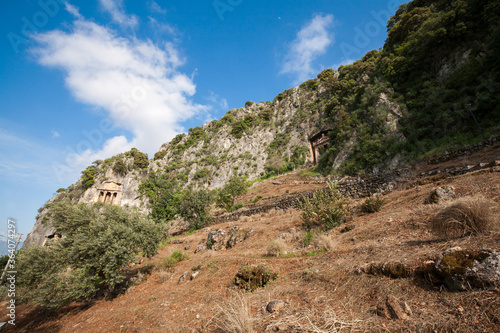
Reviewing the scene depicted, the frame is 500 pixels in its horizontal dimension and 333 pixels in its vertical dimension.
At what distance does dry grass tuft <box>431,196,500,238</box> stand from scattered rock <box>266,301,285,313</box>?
131 inches

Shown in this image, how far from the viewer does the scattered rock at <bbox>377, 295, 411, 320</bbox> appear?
226cm

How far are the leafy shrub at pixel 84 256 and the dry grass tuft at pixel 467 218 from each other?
10.3 m

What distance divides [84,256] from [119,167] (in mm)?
59369

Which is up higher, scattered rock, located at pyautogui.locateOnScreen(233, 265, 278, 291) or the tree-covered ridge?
the tree-covered ridge

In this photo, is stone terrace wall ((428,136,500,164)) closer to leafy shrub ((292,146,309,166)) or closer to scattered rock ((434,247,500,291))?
scattered rock ((434,247,500,291))

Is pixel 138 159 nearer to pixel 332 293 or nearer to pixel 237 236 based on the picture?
pixel 237 236

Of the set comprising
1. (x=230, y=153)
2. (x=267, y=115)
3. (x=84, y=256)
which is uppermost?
(x=267, y=115)

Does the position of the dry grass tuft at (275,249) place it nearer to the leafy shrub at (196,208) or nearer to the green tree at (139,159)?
the leafy shrub at (196,208)

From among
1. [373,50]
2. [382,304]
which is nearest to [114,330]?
[382,304]

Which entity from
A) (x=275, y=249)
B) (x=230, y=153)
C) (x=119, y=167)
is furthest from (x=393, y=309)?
(x=119, y=167)

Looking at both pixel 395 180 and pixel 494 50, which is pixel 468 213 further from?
pixel 494 50

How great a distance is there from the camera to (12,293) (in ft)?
31.0

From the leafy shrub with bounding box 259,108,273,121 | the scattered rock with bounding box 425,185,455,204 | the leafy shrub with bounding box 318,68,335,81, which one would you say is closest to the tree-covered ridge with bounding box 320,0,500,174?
the scattered rock with bounding box 425,185,455,204

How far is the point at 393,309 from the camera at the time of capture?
234 centimetres
